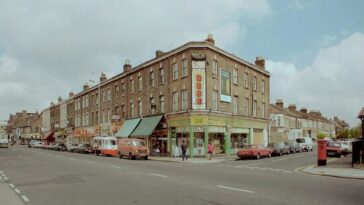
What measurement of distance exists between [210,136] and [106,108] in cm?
2428

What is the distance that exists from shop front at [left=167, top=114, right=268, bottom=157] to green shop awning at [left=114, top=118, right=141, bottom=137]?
7.41 meters

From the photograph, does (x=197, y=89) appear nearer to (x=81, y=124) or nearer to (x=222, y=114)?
(x=222, y=114)

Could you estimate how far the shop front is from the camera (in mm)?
40281

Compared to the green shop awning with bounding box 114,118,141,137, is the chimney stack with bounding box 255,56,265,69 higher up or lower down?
higher up

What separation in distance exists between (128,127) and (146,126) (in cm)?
560

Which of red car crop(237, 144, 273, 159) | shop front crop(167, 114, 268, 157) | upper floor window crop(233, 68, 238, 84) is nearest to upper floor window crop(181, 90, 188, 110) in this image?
shop front crop(167, 114, 268, 157)

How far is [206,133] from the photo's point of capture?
40469 millimetres

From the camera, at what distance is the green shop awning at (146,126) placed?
44688mm

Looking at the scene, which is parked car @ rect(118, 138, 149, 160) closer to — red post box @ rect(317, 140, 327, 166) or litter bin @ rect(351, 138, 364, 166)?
red post box @ rect(317, 140, 327, 166)

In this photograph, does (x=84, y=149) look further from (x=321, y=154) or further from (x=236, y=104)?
(x=321, y=154)

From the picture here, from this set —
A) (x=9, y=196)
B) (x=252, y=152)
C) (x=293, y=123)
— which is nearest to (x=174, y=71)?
(x=252, y=152)

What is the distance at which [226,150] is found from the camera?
43.6 metres

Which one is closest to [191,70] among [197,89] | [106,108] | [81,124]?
[197,89]

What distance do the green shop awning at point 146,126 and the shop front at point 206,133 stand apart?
200cm
